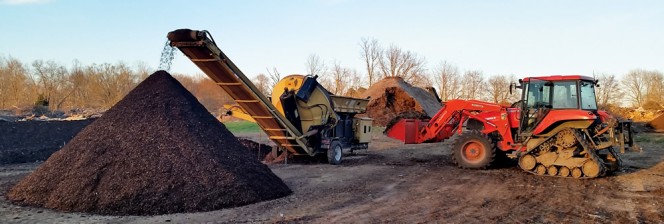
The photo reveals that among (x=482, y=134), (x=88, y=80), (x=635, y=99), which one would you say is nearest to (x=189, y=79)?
(x=88, y=80)

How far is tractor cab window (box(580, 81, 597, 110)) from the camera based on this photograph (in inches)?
410

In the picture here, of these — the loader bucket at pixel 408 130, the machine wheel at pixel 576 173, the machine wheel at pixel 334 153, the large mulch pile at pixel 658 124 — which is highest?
the large mulch pile at pixel 658 124

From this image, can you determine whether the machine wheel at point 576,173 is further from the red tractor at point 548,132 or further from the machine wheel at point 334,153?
the machine wheel at point 334,153

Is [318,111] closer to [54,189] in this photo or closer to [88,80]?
[54,189]

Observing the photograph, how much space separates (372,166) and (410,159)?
2.19 metres

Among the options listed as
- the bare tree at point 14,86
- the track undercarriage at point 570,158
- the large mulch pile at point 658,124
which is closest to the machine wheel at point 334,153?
the track undercarriage at point 570,158

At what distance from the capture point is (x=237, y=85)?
1002 centimetres

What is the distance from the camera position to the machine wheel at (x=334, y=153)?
41.1ft

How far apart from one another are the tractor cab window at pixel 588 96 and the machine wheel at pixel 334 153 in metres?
5.74

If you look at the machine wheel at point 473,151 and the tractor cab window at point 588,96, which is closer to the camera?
the tractor cab window at point 588,96

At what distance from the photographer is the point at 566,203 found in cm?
759

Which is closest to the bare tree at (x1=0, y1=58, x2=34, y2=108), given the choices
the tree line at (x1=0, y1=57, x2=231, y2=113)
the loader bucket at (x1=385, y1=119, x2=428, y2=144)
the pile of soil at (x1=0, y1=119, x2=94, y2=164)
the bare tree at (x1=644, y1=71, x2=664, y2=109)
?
the tree line at (x1=0, y1=57, x2=231, y2=113)

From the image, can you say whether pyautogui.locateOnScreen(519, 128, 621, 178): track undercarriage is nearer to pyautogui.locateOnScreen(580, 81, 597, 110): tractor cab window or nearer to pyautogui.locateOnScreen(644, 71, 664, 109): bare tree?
pyautogui.locateOnScreen(580, 81, 597, 110): tractor cab window

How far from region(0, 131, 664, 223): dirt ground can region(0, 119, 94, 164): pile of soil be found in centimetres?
168
